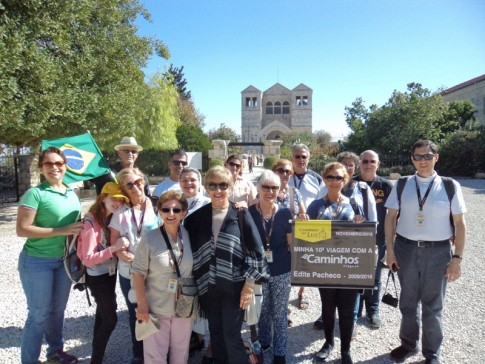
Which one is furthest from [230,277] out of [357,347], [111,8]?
[111,8]

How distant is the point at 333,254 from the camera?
3277 millimetres

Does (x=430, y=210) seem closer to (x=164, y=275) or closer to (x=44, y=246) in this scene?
(x=164, y=275)

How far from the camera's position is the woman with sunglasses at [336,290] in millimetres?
3283

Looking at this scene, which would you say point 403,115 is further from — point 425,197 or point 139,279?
point 139,279

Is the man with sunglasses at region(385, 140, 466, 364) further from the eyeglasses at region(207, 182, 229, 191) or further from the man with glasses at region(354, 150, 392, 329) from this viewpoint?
the eyeglasses at region(207, 182, 229, 191)

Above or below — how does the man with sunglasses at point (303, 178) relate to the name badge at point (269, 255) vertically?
above

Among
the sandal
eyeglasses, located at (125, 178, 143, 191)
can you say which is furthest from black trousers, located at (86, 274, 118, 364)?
the sandal

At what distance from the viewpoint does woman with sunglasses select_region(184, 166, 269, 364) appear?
9.29 feet

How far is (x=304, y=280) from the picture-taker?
130 inches

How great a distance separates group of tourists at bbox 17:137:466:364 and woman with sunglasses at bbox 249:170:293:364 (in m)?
0.01

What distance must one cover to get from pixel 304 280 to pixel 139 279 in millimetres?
1571

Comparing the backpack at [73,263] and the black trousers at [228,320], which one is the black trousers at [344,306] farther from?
the backpack at [73,263]

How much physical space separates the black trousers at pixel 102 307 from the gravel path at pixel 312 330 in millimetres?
451

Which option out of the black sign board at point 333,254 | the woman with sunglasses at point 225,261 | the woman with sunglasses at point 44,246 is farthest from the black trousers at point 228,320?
the woman with sunglasses at point 44,246
